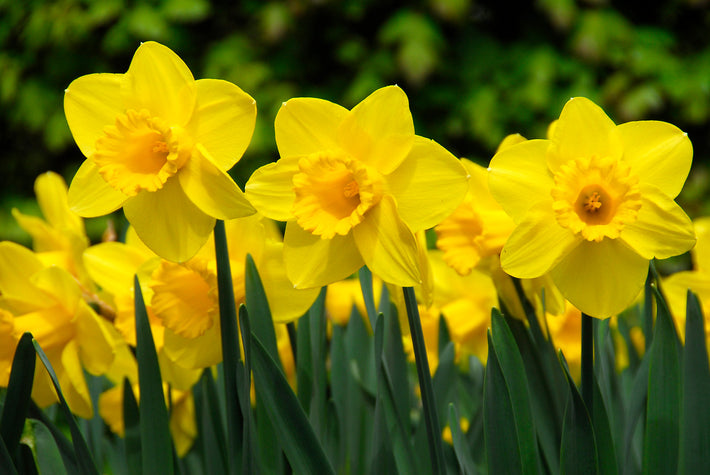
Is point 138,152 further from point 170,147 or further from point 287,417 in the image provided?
point 287,417

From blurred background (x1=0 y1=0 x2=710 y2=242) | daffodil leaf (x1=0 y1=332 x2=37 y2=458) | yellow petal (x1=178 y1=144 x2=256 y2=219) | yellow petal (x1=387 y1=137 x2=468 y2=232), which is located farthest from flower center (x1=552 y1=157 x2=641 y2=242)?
blurred background (x1=0 y1=0 x2=710 y2=242)

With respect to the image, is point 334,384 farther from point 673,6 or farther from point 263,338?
point 673,6

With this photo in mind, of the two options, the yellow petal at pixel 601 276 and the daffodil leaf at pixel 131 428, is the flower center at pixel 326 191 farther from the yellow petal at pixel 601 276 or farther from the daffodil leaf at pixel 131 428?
the daffodil leaf at pixel 131 428

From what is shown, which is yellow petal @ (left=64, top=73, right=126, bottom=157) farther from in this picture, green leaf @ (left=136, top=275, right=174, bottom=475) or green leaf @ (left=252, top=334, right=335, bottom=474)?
green leaf @ (left=252, top=334, right=335, bottom=474)

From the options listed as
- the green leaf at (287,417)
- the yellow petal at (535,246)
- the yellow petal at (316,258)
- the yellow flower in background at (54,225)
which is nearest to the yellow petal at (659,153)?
the yellow petal at (535,246)

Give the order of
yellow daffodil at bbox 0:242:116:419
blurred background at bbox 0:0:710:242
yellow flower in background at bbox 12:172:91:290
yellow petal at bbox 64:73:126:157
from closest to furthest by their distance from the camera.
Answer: yellow petal at bbox 64:73:126:157, yellow daffodil at bbox 0:242:116:419, yellow flower in background at bbox 12:172:91:290, blurred background at bbox 0:0:710:242

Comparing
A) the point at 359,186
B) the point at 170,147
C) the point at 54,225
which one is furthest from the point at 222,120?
the point at 54,225

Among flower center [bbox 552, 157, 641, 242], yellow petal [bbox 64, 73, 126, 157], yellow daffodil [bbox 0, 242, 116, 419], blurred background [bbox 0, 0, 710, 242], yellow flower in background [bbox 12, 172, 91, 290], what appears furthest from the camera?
blurred background [bbox 0, 0, 710, 242]
